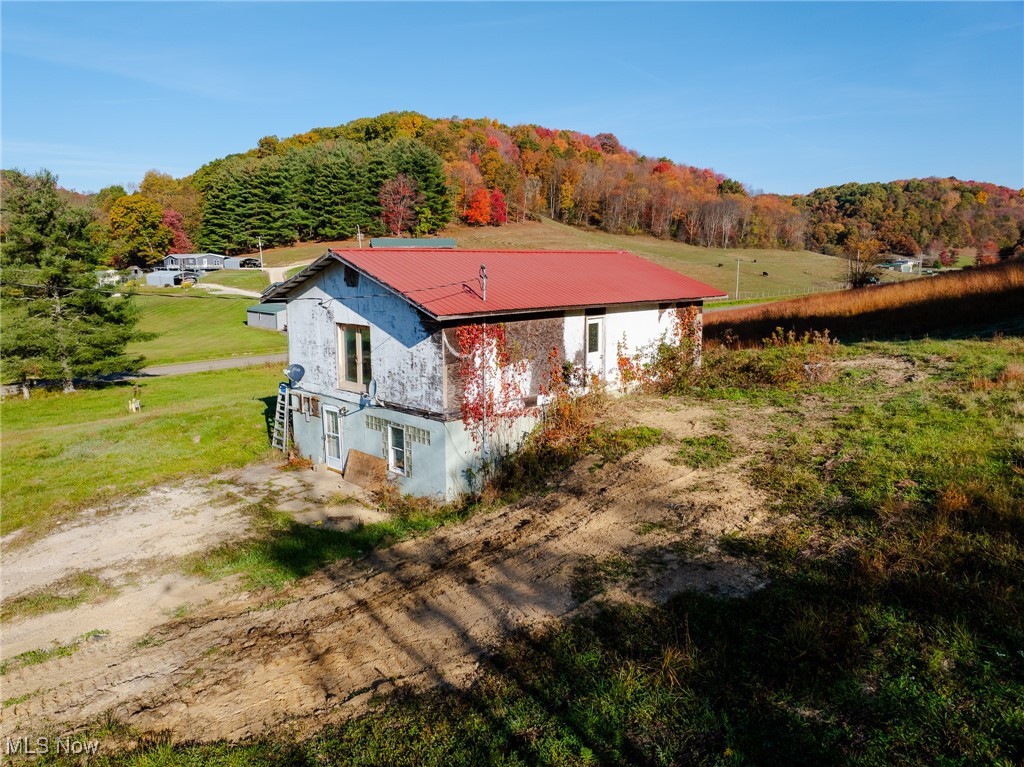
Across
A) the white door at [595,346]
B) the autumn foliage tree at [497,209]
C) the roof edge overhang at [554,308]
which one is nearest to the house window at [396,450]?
the roof edge overhang at [554,308]

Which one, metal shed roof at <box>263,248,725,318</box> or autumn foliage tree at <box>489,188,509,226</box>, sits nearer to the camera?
metal shed roof at <box>263,248,725,318</box>

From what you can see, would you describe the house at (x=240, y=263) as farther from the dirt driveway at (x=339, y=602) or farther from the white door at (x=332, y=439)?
the dirt driveway at (x=339, y=602)

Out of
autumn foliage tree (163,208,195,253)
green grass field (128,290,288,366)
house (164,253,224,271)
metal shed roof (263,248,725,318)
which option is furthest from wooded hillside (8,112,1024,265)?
metal shed roof (263,248,725,318)

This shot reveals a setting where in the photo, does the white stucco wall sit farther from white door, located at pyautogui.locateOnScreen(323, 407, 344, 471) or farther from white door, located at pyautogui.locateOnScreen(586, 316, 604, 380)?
white door, located at pyautogui.locateOnScreen(323, 407, 344, 471)

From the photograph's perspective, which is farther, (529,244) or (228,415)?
(529,244)

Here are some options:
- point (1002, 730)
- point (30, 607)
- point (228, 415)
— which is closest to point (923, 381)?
point (1002, 730)

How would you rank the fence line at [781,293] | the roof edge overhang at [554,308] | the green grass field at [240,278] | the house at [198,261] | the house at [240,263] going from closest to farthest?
the roof edge overhang at [554,308]
the fence line at [781,293]
the green grass field at [240,278]
the house at [240,263]
the house at [198,261]

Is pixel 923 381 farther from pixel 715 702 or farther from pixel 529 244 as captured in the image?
pixel 529 244
